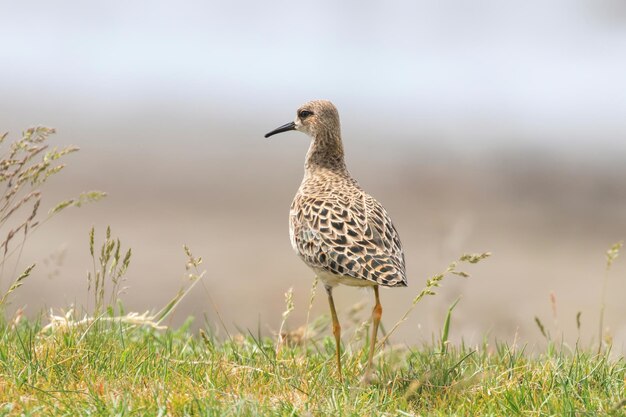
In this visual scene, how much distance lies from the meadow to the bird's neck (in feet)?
4.65

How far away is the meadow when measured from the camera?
5.54 meters

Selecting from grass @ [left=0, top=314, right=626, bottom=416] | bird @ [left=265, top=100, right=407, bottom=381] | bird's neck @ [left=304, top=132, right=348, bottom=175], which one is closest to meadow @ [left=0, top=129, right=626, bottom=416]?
grass @ [left=0, top=314, right=626, bottom=416]

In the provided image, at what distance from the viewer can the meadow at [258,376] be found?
5539mm

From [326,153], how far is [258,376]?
2225 mm

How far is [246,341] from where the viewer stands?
288 inches

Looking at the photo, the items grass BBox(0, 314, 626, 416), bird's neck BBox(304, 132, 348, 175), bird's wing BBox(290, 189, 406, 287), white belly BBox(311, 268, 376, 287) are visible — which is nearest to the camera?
grass BBox(0, 314, 626, 416)

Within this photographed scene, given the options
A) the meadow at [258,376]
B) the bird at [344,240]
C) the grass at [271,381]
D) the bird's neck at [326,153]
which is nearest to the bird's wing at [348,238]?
the bird at [344,240]

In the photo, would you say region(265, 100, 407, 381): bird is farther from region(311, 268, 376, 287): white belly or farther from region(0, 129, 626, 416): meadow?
region(0, 129, 626, 416): meadow

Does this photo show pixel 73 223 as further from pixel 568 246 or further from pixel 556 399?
pixel 556 399

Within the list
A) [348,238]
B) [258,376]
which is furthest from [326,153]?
[258,376]

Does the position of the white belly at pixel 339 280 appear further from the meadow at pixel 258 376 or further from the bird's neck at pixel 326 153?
the bird's neck at pixel 326 153

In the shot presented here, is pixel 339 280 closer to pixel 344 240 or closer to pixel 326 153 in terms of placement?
pixel 344 240

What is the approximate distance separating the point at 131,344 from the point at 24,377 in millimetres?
894

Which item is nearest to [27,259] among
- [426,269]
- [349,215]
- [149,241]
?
A: [149,241]
